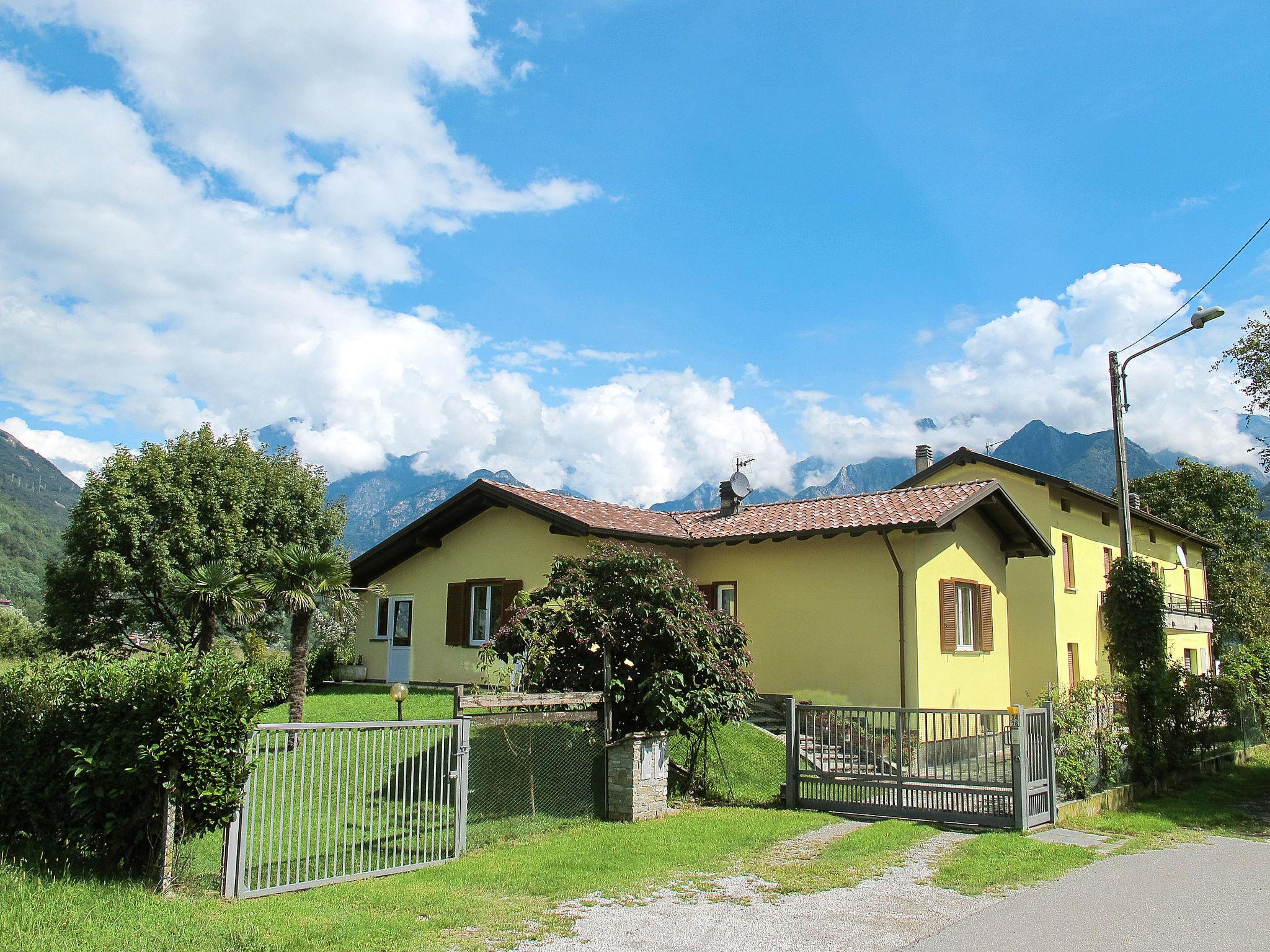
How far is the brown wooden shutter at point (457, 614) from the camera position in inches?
834

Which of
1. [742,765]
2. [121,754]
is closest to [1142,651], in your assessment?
[742,765]

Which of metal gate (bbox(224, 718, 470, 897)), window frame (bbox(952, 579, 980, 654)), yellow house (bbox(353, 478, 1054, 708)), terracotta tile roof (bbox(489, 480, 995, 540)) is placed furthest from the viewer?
window frame (bbox(952, 579, 980, 654))

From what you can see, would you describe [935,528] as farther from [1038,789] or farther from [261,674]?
[261,674]

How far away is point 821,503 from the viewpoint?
67.9 ft

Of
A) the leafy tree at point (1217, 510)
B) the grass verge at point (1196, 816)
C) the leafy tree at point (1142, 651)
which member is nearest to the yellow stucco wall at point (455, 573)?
the leafy tree at point (1142, 651)

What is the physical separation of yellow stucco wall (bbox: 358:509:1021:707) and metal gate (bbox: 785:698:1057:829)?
490 cm

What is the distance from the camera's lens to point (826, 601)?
60.6 feet

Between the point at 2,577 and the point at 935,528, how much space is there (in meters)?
136

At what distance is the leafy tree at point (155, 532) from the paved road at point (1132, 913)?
23365 mm

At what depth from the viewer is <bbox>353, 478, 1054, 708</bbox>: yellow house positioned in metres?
17.6

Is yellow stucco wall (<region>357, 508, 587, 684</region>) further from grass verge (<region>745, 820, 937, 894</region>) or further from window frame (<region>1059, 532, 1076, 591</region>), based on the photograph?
window frame (<region>1059, 532, 1076, 591</region>)

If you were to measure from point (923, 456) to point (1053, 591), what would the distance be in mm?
7676

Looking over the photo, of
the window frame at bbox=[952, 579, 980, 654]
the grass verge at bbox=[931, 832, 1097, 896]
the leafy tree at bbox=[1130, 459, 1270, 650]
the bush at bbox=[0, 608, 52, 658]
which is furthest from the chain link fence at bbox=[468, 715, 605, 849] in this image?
the leafy tree at bbox=[1130, 459, 1270, 650]

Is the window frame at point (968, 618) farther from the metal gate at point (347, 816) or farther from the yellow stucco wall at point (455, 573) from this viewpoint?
the metal gate at point (347, 816)
